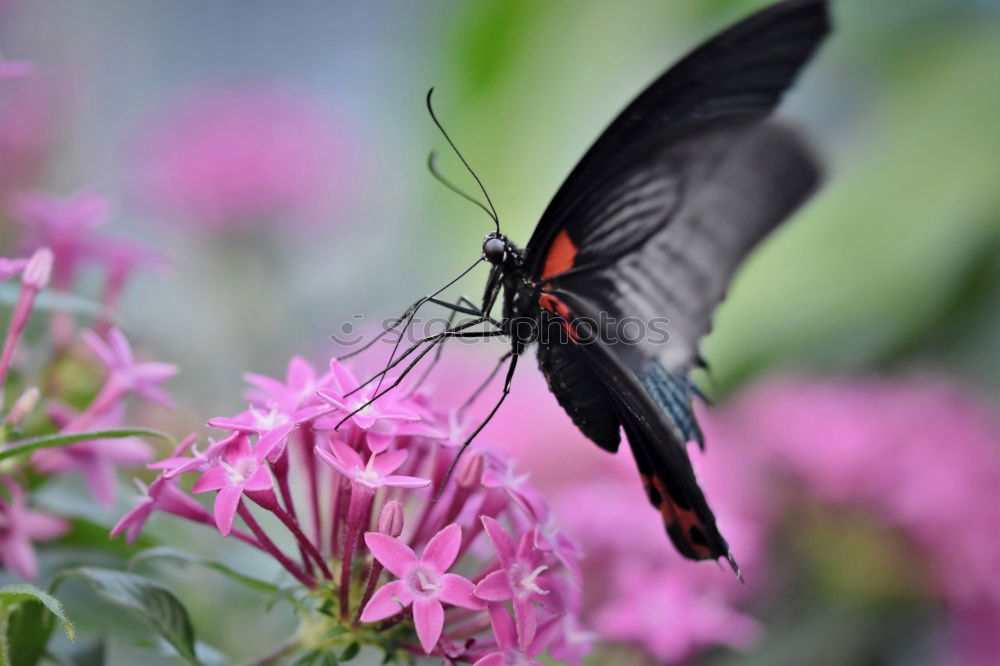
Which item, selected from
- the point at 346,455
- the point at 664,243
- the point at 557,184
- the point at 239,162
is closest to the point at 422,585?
the point at 346,455

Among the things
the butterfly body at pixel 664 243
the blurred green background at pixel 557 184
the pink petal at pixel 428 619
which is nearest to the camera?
the pink petal at pixel 428 619

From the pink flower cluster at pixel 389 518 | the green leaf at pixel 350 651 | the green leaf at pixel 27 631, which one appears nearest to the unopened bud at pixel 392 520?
the pink flower cluster at pixel 389 518

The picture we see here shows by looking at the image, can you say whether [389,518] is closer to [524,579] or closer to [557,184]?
[524,579]

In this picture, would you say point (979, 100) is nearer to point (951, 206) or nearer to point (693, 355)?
point (951, 206)

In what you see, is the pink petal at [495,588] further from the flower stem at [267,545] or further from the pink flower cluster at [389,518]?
the flower stem at [267,545]

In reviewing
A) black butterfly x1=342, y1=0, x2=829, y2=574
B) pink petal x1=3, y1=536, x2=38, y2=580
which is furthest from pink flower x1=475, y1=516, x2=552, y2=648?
pink petal x1=3, y1=536, x2=38, y2=580

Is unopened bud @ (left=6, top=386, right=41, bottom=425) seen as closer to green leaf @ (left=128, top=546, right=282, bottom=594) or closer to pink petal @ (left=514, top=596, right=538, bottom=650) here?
green leaf @ (left=128, top=546, right=282, bottom=594)
